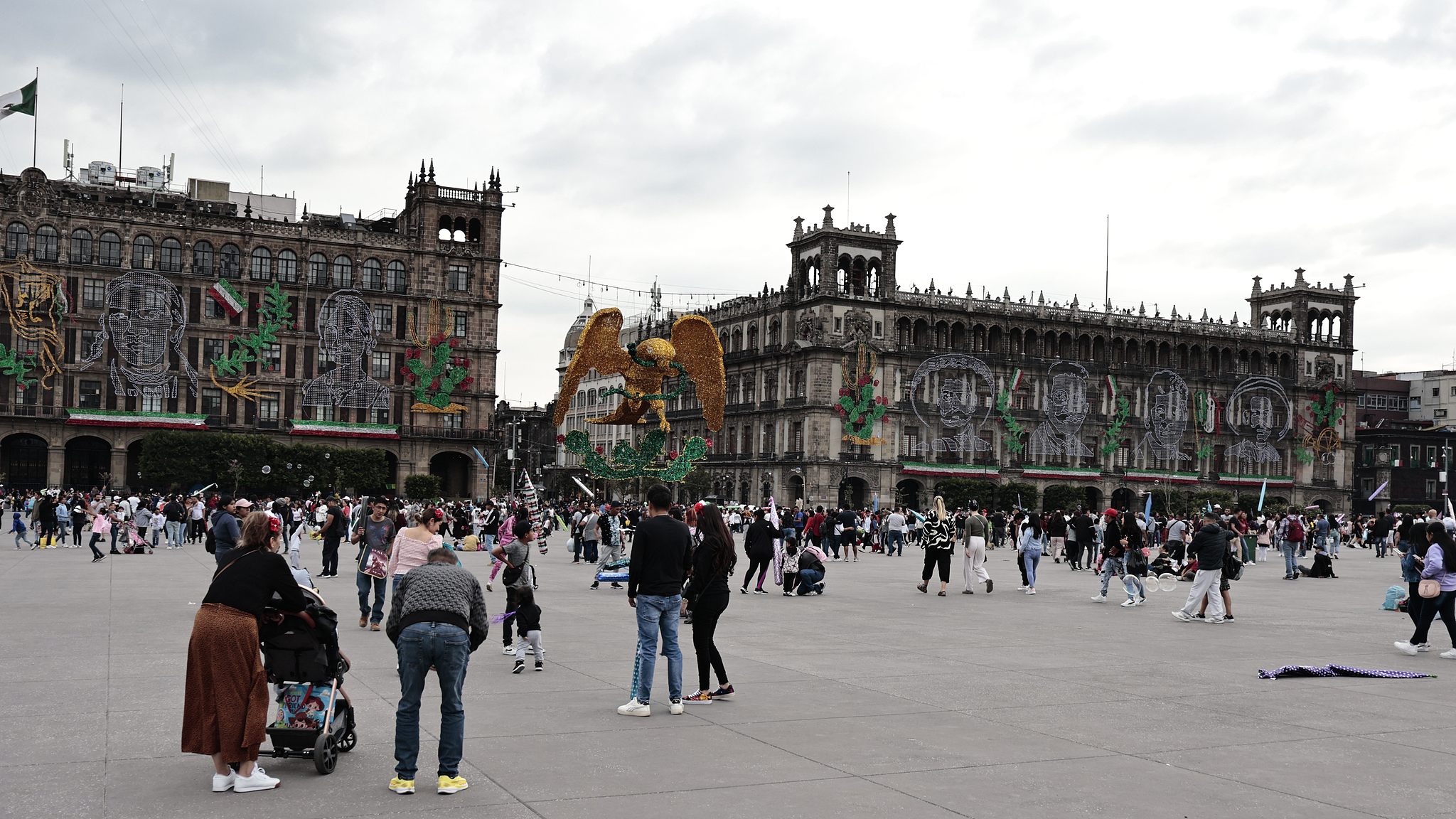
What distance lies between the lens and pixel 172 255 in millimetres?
72312

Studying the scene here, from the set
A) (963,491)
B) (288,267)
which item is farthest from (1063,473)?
(288,267)

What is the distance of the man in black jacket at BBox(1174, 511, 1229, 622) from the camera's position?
17016 mm

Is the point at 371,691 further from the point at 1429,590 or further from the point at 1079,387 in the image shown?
the point at 1079,387

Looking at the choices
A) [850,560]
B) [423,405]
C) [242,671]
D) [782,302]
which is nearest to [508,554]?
[242,671]

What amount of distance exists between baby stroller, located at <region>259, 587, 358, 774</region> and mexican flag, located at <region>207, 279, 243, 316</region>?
2715 inches

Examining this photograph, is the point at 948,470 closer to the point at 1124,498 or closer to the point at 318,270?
the point at 1124,498

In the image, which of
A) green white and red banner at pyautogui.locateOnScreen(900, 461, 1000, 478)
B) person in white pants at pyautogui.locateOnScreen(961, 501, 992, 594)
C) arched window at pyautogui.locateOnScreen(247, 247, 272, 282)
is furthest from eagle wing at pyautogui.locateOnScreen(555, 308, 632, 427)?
green white and red banner at pyautogui.locateOnScreen(900, 461, 1000, 478)

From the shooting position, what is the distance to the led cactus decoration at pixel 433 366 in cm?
7519

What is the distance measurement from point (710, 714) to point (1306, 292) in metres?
95.5

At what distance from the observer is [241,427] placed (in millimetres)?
72500

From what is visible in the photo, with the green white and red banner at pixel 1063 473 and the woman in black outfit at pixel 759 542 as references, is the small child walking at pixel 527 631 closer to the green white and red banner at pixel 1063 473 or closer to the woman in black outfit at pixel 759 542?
the woman in black outfit at pixel 759 542

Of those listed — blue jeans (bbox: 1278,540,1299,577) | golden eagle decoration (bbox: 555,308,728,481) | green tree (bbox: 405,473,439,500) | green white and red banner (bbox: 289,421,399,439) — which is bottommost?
green tree (bbox: 405,473,439,500)

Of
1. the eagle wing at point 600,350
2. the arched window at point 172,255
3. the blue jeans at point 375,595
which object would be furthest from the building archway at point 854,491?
the blue jeans at point 375,595

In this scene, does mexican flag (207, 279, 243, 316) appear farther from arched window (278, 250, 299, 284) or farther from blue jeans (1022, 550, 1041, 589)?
blue jeans (1022, 550, 1041, 589)
